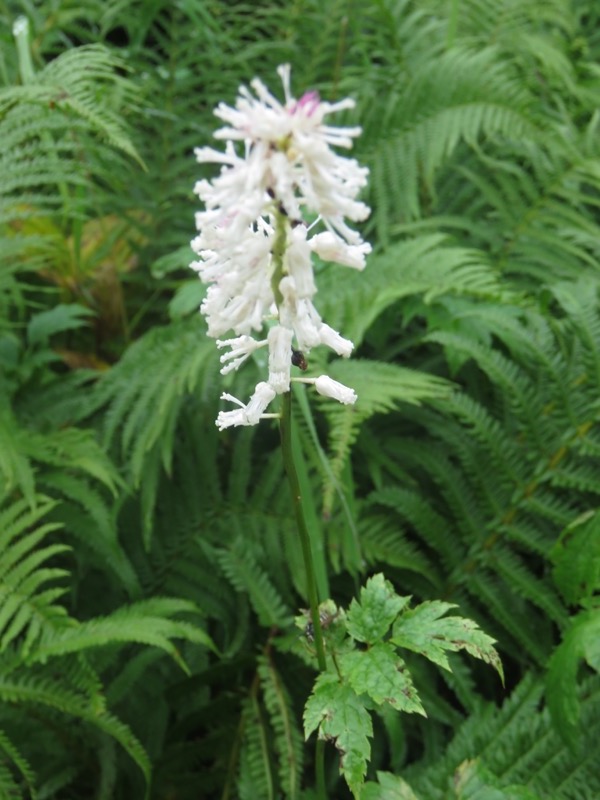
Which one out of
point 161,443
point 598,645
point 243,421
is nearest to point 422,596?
point 598,645

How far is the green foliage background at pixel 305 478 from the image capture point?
1.67m

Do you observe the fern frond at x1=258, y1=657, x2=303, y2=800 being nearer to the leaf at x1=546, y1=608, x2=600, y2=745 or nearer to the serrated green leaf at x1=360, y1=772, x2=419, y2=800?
the serrated green leaf at x1=360, y1=772, x2=419, y2=800

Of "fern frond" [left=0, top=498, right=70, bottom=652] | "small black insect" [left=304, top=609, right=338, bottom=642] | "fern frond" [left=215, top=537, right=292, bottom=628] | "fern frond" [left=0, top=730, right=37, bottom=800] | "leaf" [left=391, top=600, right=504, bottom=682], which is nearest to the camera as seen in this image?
"leaf" [left=391, top=600, right=504, bottom=682]

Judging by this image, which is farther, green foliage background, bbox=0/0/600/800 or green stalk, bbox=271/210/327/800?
green foliage background, bbox=0/0/600/800

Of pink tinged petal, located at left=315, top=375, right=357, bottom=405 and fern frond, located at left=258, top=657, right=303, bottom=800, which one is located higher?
pink tinged petal, located at left=315, top=375, right=357, bottom=405

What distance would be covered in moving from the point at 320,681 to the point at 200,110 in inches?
105

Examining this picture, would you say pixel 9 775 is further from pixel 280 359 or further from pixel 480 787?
pixel 280 359

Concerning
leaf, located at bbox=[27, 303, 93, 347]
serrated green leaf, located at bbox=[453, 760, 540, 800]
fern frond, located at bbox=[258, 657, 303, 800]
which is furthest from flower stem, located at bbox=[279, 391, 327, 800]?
leaf, located at bbox=[27, 303, 93, 347]

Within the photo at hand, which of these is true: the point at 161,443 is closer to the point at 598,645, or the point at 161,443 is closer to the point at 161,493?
the point at 161,493

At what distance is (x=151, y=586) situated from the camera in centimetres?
210

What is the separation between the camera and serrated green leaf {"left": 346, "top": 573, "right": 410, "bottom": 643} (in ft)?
3.80

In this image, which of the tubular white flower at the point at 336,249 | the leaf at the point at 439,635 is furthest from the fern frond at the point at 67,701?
the tubular white flower at the point at 336,249

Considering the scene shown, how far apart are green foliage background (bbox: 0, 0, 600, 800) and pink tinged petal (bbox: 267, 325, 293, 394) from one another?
72 cm

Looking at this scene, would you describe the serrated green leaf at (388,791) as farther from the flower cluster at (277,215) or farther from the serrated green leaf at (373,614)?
the flower cluster at (277,215)
